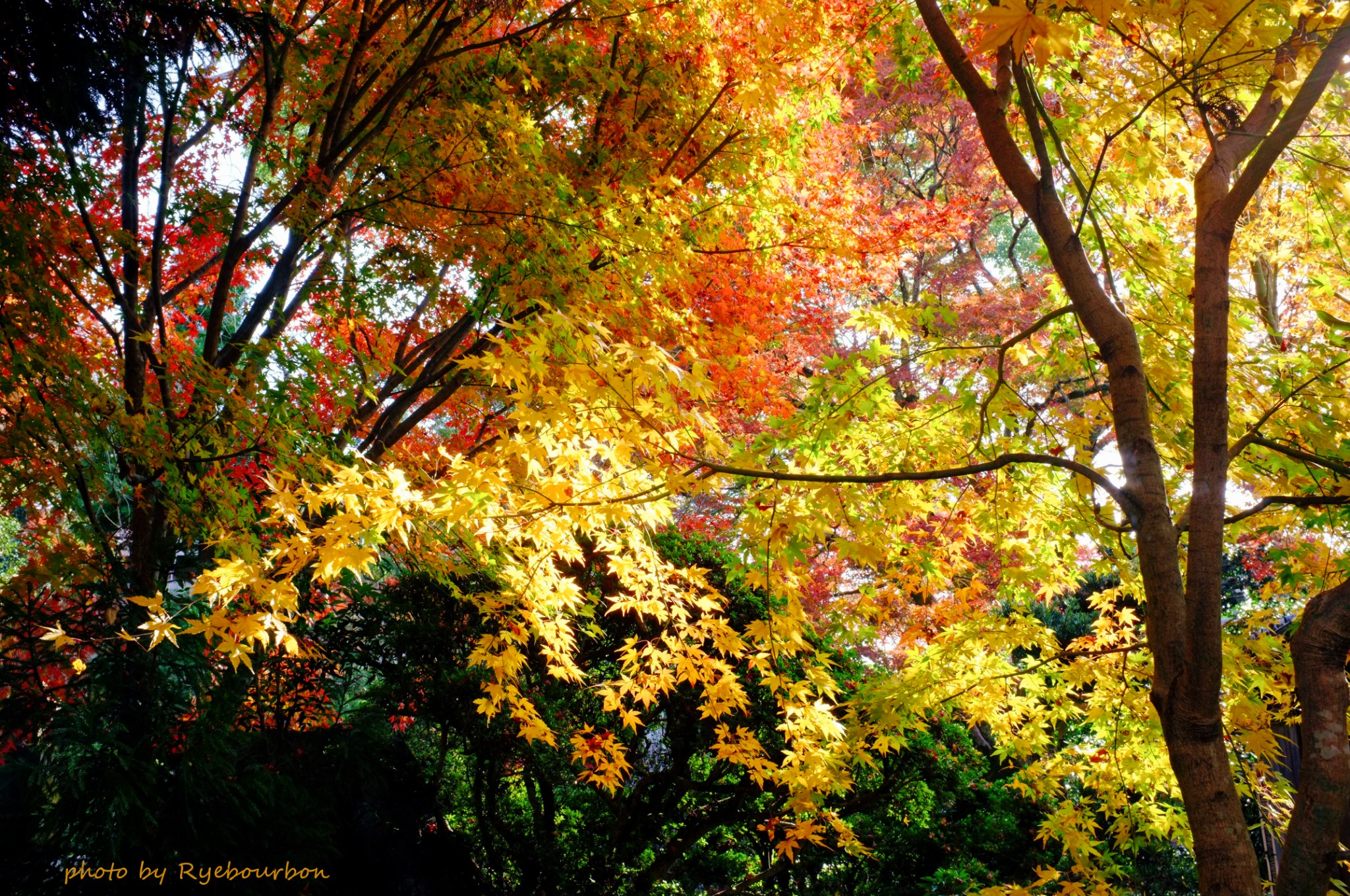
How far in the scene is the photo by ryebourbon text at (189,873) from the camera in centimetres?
376

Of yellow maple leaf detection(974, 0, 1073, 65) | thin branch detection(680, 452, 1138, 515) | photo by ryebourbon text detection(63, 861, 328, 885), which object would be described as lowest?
photo by ryebourbon text detection(63, 861, 328, 885)

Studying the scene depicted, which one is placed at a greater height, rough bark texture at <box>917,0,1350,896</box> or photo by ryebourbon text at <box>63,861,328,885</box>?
rough bark texture at <box>917,0,1350,896</box>

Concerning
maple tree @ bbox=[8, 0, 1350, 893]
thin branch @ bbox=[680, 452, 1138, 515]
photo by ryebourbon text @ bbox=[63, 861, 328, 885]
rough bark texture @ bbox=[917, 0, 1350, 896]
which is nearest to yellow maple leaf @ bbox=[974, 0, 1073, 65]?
maple tree @ bbox=[8, 0, 1350, 893]

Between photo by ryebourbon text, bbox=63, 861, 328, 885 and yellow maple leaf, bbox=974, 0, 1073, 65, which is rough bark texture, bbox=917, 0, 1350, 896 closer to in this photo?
yellow maple leaf, bbox=974, 0, 1073, 65

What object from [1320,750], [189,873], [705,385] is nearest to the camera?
[1320,750]

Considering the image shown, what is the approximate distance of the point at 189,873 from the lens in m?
4.04

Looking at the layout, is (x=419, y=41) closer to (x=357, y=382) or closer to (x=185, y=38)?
(x=185, y=38)

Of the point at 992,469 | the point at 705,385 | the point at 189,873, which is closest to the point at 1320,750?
the point at 992,469

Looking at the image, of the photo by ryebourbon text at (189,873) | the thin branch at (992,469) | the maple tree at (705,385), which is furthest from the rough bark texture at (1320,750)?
the photo by ryebourbon text at (189,873)

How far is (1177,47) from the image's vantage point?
2.93 meters

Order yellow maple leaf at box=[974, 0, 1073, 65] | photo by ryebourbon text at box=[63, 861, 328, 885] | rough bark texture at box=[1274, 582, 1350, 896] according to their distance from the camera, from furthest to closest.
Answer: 1. photo by ryebourbon text at box=[63, 861, 328, 885]
2. rough bark texture at box=[1274, 582, 1350, 896]
3. yellow maple leaf at box=[974, 0, 1073, 65]

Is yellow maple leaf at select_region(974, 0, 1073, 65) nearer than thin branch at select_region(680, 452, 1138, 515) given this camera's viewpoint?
Yes

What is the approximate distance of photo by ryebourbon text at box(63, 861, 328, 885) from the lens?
148 inches

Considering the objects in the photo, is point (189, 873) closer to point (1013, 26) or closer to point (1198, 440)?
point (1198, 440)
